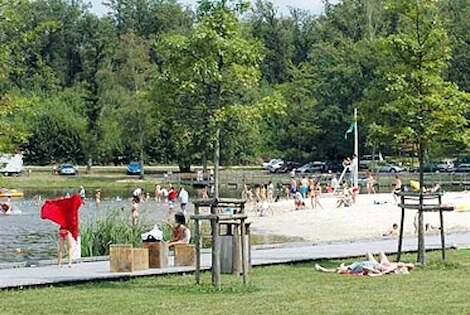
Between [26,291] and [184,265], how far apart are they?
14.8 feet

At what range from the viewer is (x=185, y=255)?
829 inches

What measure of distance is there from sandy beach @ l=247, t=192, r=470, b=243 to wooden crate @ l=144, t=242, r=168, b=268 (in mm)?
15290

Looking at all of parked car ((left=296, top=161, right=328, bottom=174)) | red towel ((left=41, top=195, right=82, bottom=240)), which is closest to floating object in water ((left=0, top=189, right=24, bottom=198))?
parked car ((left=296, top=161, right=328, bottom=174))

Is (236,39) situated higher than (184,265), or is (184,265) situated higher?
(236,39)

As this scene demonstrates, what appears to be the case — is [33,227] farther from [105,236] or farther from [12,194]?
[12,194]

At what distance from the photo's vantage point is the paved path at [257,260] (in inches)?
741

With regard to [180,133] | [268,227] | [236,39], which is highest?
[236,39]

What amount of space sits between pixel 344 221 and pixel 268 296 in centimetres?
2996

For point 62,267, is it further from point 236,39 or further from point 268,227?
point 268,227

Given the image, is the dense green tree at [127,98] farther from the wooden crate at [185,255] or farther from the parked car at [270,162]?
the wooden crate at [185,255]

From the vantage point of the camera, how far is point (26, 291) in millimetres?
17250

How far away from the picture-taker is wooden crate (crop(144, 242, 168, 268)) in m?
20.6

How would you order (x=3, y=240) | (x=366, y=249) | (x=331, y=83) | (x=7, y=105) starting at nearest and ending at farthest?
(x=7, y=105), (x=366, y=249), (x=3, y=240), (x=331, y=83)

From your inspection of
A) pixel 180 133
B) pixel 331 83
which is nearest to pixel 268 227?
pixel 180 133
